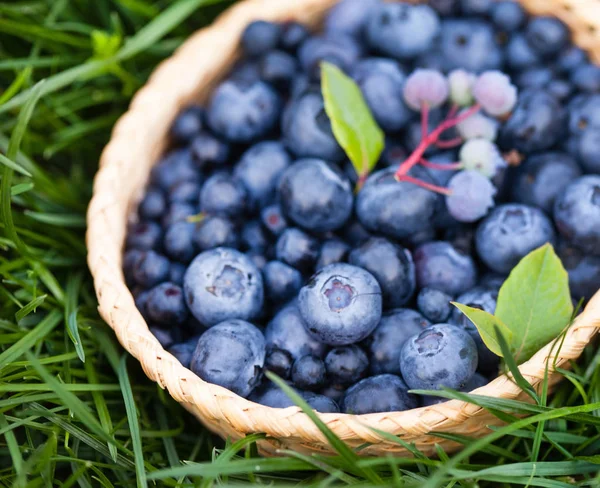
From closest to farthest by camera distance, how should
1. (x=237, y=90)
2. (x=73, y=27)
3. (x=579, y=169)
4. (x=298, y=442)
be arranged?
(x=298, y=442), (x=579, y=169), (x=237, y=90), (x=73, y=27)

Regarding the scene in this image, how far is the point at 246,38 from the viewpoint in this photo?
5.51ft

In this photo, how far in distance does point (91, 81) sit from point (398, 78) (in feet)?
3.19

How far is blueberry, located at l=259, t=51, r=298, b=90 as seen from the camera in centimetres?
164

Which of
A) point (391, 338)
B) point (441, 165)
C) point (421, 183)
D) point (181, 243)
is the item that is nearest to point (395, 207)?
point (421, 183)

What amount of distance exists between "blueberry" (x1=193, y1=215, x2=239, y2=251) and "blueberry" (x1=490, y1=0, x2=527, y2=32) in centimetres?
91

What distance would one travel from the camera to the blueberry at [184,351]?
4.29 ft

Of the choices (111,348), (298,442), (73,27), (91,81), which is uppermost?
(73,27)

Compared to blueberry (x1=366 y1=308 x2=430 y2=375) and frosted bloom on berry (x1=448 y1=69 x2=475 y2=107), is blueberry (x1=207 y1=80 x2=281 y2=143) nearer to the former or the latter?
frosted bloom on berry (x1=448 y1=69 x2=475 y2=107)

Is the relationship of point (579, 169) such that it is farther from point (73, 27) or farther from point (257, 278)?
point (73, 27)

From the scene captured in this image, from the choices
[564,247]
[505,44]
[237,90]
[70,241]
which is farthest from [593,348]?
[70,241]

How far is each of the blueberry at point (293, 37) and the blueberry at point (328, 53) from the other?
0.07 feet

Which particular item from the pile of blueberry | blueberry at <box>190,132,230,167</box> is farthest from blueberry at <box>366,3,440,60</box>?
blueberry at <box>190,132,230,167</box>

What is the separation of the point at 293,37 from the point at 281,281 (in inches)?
29.2

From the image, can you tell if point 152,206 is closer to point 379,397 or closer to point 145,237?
point 145,237
